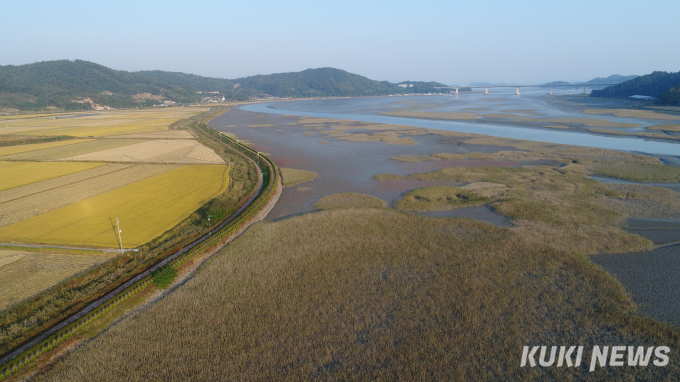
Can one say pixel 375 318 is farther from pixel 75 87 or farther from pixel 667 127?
pixel 75 87

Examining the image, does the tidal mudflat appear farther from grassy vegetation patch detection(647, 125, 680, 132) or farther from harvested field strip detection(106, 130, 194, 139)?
grassy vegetation patch detection(647, 125, 680, 132)

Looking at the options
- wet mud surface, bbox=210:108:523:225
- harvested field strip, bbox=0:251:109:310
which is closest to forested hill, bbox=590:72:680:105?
wet mud surface, bbox=210:108:523:225

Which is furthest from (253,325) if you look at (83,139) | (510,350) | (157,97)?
(157,97)

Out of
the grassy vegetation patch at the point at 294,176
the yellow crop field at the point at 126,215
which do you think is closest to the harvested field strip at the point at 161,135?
the yellow crop field at the point at 126,215

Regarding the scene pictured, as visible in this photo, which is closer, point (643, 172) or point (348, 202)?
point (348, 202)

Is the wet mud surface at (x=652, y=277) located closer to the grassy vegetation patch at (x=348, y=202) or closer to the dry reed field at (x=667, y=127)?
the grassy vegetation patch at (x=348, y=202)

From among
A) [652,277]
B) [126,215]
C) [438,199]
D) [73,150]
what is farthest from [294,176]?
[73,150]

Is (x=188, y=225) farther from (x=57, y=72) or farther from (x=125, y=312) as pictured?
(x=57, y=72)
